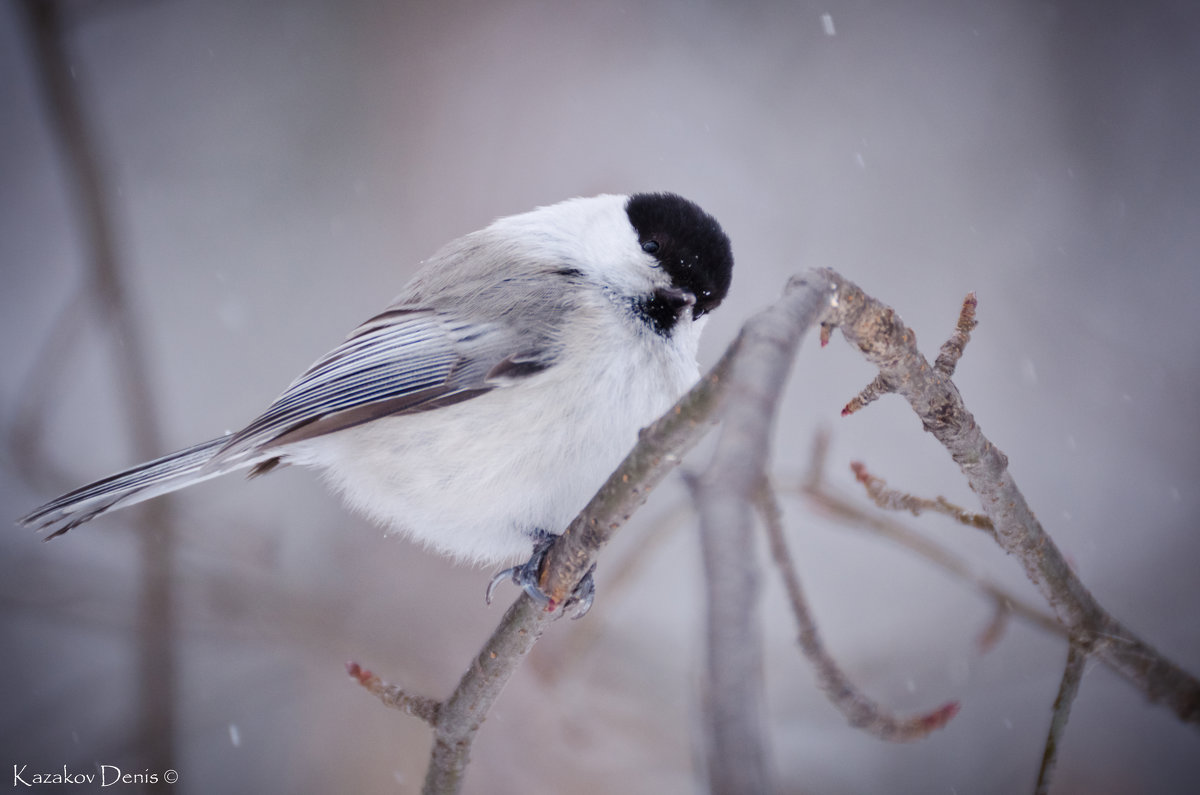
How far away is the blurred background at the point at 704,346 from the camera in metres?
1.81

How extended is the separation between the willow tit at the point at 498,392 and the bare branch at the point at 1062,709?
2.12 ft

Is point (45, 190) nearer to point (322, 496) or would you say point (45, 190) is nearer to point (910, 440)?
point (322, 496)

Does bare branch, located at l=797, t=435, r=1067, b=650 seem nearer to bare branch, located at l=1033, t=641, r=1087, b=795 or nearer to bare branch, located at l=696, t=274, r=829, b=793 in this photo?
bare branch, located at l=1033, t=641, r=1087, b=795

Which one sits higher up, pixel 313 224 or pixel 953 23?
pixel 953 23

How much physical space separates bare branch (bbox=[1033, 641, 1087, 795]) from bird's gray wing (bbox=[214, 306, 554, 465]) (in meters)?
0.81

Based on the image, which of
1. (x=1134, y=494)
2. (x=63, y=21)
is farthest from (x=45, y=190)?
(x=1134, y=494)

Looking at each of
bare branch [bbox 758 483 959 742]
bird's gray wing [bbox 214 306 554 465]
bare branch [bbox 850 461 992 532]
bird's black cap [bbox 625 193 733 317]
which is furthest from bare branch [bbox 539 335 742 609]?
bird's black cap [bbox 625 193 733 317]

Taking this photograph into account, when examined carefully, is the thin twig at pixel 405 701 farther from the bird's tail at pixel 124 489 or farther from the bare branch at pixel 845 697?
the bare branch at pixel 845 697

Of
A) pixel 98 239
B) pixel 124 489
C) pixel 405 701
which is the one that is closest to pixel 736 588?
pixel 405 701

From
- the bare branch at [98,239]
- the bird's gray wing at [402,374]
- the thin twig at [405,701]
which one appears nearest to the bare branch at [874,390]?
the bird's gray wing at [402,374]

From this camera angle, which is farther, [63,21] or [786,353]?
[63,21]

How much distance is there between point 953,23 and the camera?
246cm

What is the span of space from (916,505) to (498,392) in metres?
0.65

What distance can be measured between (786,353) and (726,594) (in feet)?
0.71
